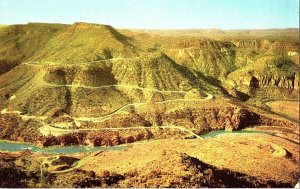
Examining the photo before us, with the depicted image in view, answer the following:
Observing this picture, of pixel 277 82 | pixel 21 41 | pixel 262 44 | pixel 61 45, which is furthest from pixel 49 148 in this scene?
pixel 262 44

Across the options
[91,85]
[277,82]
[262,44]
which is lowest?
[277,82]

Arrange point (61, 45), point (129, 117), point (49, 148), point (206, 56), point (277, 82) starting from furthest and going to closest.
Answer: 1. point (206, 56)
2. point (277, 82)
3. point (61, 45)
4. point (129, 117)
5. point (49, 148)

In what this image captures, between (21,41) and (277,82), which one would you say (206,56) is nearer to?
(277,82)

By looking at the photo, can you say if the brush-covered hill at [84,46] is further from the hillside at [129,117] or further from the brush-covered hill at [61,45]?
the hillside at [129,117]

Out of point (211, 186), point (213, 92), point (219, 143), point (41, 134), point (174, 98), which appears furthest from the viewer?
point (213, 92)

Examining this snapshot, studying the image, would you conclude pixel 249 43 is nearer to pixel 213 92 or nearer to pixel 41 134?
pixel 213 92

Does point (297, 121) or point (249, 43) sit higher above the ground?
point (249, 43)

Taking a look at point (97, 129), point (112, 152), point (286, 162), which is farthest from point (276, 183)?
point (97, 129)

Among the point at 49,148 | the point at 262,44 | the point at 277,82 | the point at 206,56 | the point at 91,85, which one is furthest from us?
the point at 262,44

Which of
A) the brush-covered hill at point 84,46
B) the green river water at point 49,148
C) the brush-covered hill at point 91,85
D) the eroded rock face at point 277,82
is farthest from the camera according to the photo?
the eroded rock face at point 277,82

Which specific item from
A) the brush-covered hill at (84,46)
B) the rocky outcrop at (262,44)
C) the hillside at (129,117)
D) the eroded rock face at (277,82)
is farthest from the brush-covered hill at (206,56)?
the brush-covered hill at (84,46)

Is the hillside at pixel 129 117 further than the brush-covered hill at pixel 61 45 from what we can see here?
No
